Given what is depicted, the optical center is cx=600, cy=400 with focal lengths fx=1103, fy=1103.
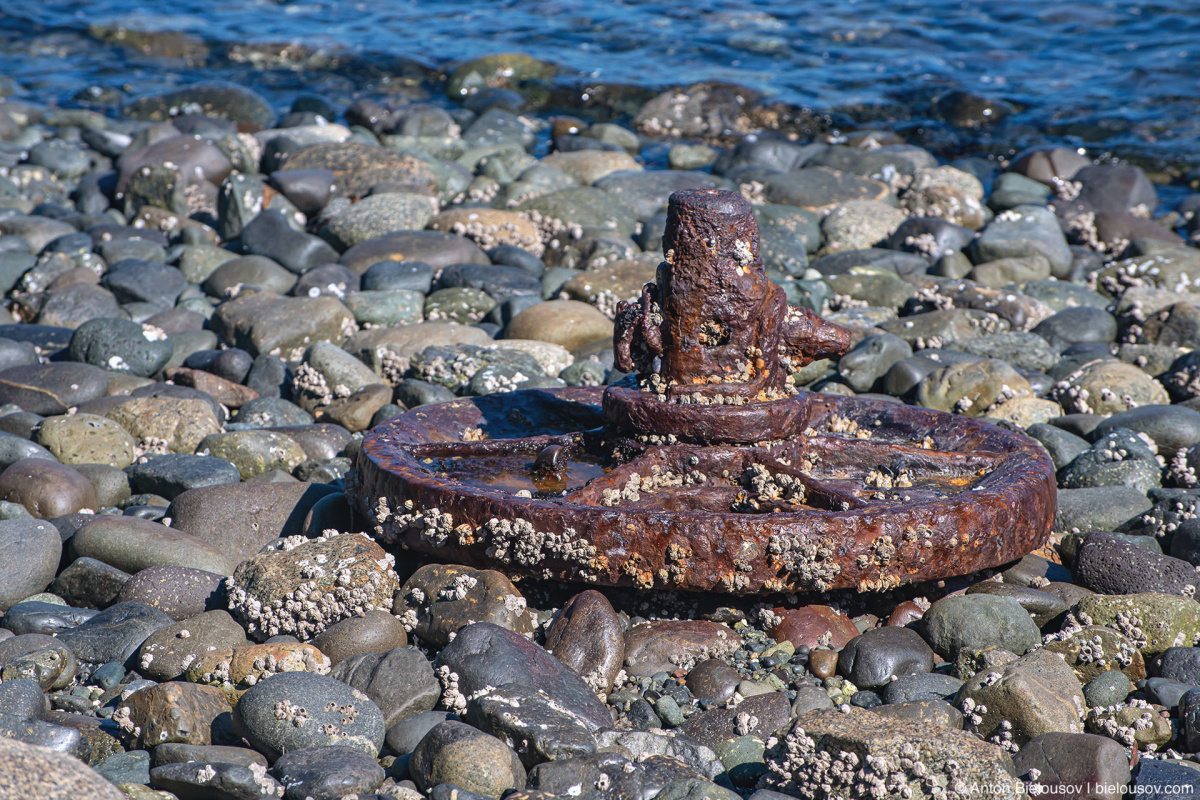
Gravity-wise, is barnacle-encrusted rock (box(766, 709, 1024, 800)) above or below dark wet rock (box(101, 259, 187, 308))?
above

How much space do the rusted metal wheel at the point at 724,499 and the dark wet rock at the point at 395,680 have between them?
23.0 inches

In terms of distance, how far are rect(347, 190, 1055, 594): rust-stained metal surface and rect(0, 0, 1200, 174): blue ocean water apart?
1306 cm

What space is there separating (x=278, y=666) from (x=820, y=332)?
2696mm

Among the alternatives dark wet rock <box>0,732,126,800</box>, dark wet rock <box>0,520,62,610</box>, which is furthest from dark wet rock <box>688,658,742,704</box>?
dark wet rock <box>0,520,62,610</box>

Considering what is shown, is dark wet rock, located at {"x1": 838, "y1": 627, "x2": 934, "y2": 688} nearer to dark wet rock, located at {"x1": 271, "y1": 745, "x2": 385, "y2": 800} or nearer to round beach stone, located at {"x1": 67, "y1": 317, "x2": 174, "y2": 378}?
dark wet rock, located at {"x1": 271, "y1": 745, "x2": 385, "y2": 800}

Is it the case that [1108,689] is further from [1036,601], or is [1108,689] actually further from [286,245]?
[286,245]

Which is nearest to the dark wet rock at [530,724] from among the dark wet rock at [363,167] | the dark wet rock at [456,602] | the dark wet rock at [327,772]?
the dark wet rock at [327,772]

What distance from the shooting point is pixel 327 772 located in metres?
3.41

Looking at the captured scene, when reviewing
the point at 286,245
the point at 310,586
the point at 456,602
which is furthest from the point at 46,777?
the point at 286,245

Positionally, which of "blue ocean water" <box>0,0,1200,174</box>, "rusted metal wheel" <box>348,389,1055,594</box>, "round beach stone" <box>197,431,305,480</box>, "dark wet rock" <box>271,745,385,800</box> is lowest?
"round beach stone" <box>197,431,305,480</box>

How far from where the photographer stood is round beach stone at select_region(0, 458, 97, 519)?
564cm

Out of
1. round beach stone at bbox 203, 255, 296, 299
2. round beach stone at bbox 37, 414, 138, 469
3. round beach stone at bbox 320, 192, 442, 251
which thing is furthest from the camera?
round beach stone at bbox 320, 192, 442, 251

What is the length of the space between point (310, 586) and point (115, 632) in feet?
2.62

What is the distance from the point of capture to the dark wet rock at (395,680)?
3.90 m
